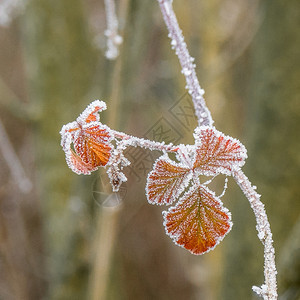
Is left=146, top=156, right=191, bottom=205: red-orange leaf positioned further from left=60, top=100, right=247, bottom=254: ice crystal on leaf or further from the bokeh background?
the bokeh background

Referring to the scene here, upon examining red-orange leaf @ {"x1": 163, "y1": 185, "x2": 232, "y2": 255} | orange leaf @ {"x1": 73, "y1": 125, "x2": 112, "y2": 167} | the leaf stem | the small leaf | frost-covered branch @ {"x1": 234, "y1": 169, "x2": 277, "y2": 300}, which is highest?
the small leaf

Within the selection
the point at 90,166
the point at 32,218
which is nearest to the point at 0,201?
the point at 32,218

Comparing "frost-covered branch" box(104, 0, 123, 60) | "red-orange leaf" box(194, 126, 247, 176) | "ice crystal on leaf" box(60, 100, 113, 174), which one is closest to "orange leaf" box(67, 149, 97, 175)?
"ice crystal on leaf" box(60, 100, 113, 174)

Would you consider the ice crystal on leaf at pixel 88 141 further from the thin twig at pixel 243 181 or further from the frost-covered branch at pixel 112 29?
the frost-covered branch at pixel 112 29

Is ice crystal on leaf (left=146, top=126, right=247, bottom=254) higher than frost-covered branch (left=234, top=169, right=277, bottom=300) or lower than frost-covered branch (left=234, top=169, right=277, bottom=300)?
higher

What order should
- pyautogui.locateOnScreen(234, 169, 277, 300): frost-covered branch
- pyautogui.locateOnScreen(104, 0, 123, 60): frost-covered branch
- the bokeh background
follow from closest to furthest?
pyautogui.locateOnScreen(234, 169, 277, 300): frost-covered branch < pyautogui.locateOnScreen(104, 0, 123, 60): frost-covered branch < the bokeh background

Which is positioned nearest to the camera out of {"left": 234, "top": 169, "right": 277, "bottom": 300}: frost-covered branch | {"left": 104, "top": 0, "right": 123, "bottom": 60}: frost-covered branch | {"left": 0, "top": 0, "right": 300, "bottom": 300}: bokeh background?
{"left": 234, "top": 169, "right": 277, "bottom": 300}: frost-covered branch
